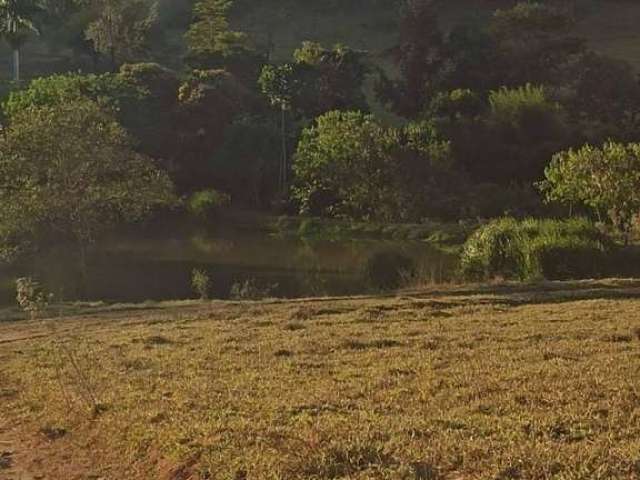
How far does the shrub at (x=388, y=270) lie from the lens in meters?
22.1

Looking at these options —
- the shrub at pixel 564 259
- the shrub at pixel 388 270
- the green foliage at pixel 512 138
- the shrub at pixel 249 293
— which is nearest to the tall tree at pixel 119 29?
the green foliage at pixel 512 138

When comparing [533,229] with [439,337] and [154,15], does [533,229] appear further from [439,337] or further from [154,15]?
[154,15]

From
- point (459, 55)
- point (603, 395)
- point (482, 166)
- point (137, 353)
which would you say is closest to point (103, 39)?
point (459, 55)

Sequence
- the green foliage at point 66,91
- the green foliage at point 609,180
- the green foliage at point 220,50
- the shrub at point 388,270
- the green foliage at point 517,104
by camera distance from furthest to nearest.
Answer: the green foliage at point 220,50 → the green foliage at point 517,104 → the green foliage at point 66,91 → the green foliage at point 609,180 → the shrub at point 388,270

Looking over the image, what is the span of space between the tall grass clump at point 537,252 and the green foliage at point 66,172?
9.05m

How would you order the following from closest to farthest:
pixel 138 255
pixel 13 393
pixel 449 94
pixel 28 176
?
pixel 13 393, pixel 28 176, pixel 138 255, pixel 449 94

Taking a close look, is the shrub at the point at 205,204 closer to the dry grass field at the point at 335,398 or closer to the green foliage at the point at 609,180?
the green foliage at the point at 609,180

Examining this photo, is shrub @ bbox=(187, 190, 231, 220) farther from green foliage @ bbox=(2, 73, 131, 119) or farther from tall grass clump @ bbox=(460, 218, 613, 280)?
tall grass clump @ bbox=(460, 218, 613, 280)

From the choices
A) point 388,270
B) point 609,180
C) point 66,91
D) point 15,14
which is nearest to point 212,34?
point 15,14

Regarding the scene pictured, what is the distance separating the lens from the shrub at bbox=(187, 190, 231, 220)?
42.6m

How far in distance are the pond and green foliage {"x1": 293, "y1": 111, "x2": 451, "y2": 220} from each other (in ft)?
14.9

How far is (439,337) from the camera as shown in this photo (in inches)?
425

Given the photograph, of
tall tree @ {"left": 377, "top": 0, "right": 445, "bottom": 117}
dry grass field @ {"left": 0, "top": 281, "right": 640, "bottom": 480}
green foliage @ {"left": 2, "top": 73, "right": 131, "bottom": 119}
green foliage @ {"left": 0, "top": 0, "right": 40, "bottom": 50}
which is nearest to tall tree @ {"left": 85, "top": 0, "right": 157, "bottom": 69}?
green foliage @ {"left": 0, "top": 0, "right": 40, "bottom": 50}

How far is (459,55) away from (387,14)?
101 ft
